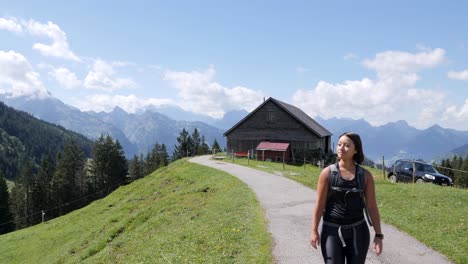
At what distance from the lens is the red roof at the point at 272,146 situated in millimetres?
53656

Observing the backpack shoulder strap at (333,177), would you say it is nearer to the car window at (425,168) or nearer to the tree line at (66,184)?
the car window at (425,168)

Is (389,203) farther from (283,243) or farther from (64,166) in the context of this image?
(64,166)

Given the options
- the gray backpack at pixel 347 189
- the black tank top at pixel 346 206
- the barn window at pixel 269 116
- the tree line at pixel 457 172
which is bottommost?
the tree line at pixel 457 172

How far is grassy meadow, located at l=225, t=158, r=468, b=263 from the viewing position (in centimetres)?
1126

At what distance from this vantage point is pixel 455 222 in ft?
44.3

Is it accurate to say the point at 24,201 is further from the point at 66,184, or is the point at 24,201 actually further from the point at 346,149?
the point at 346,149

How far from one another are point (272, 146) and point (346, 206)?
161ft

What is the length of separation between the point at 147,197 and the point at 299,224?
23.3 m

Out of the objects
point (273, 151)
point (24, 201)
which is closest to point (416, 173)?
point (273, 151)

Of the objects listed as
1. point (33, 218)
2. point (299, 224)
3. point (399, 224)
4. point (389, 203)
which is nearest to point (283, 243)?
point (299, 224)

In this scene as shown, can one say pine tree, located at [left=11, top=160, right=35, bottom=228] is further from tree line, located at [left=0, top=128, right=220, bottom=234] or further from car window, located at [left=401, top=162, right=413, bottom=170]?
car window, located at [left=401, top=162, right=413, bottom=170]

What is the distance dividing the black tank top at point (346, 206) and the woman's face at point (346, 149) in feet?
1.22

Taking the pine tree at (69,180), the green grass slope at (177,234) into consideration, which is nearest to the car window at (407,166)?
the green grass slope at (177,234)

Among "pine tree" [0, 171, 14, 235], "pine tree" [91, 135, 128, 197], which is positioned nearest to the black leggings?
"pine tree" [0, 171, 14, 235]
